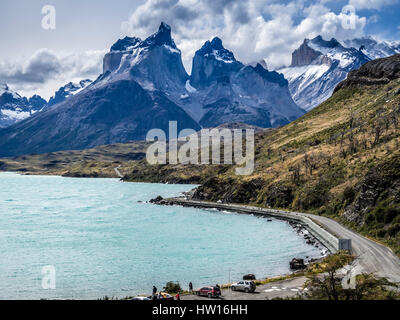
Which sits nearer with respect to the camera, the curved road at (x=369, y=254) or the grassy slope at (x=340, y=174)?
the curved road at (x=369, y=254)

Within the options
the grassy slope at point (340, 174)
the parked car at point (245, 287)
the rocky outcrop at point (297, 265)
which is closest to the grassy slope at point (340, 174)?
the grassy slope at point (340, 174)

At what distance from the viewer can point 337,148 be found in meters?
137

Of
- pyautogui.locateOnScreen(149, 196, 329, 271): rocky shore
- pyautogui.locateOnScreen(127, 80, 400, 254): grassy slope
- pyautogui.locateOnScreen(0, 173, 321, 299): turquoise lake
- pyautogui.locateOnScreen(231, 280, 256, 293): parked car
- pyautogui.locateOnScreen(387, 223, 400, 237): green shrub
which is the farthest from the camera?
pyautogui.locateOnScreen(127, 80, 400, 254): grassy slope

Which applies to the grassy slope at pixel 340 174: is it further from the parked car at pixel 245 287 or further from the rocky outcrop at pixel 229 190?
the parked car at pixel 245 287

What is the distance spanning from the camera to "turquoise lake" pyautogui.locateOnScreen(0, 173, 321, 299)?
57656 millimetres

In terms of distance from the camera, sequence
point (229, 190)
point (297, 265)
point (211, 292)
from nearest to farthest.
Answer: point (211, 292) → point (297, 265) → point (229, 190)

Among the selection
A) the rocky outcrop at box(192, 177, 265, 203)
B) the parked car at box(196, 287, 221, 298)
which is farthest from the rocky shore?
the rocky outcrop at box(192, 177, 265, 203)

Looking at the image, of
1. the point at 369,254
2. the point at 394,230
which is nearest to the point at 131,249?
the point at 369,254

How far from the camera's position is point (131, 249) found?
83000 mm

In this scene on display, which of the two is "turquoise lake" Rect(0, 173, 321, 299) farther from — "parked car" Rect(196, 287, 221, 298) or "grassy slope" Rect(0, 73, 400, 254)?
"grassy slope" Rect(0, 73, 400, 254)

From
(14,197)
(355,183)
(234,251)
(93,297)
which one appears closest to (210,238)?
(234,251)

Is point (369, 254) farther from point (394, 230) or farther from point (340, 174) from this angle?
point (340, 174)

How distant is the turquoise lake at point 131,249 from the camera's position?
189ft

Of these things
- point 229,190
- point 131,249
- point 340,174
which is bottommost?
point 131,249
